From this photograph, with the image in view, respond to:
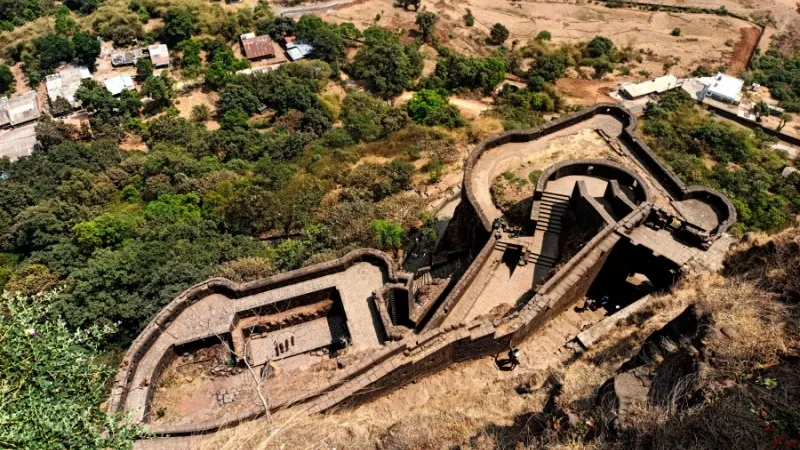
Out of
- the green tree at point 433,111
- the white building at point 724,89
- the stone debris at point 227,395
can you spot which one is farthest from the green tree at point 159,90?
the white building at point 724,89

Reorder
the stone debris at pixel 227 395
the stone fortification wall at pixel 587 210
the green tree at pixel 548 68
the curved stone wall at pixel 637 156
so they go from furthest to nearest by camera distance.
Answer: the green tree at pixel 548 68
the curved stone wall at pixel 637 156
the stone fortification wall at pixel 587 210
the stone debris at pixel 227 395

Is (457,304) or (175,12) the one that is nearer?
(457,304)

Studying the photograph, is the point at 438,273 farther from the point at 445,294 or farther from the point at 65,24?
the point at 65,24

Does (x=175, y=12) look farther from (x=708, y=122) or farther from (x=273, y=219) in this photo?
(x=708, y=122)

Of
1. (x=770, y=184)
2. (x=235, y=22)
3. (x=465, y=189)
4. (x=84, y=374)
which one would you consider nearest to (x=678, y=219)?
(x=465, y=189)

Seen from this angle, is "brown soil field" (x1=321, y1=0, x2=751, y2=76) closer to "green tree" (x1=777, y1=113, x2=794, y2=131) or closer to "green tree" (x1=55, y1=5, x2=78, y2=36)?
"green tree" (x1=777, y1=113, x2=794, y2=131)

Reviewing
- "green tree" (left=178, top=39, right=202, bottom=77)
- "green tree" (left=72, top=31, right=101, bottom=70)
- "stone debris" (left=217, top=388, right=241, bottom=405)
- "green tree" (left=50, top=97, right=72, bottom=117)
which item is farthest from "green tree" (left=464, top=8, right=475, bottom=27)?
"stone debris" (left=217, top=388, right=241, bottom=405)

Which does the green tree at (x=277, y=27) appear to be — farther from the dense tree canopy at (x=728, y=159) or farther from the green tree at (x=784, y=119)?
the green tree at (x=784, y=119)

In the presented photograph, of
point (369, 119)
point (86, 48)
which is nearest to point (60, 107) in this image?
point (86, 48)
